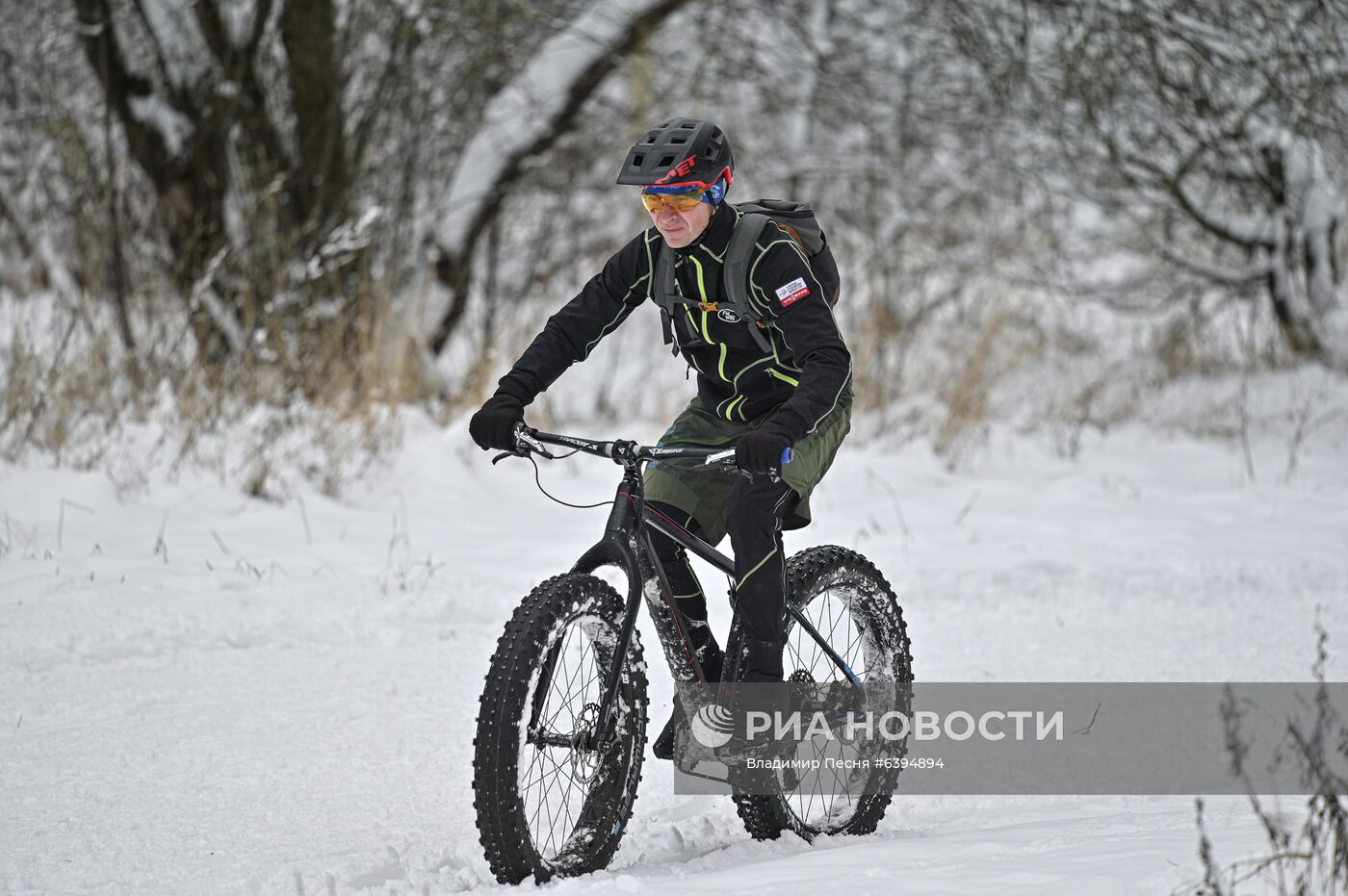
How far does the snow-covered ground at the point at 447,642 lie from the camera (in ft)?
9.59

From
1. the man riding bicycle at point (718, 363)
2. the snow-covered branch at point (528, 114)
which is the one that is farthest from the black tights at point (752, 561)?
the snow-covered branch at point (528, 114)

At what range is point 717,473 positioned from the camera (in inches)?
131

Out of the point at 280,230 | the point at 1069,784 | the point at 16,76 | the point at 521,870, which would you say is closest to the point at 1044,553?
the point at 1069,784

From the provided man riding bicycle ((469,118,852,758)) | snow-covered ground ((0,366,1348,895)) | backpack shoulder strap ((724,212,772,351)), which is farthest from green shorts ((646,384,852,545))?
snow-covered ground ((0,366,1348,895))

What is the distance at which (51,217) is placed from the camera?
8609mm

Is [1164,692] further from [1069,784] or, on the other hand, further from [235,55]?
[235,55]

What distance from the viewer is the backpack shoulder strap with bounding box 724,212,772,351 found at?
3.05 meters

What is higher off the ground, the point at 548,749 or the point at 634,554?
the point at 634,554

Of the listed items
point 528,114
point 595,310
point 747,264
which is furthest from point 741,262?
point 528,114

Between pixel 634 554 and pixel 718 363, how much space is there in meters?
0.58

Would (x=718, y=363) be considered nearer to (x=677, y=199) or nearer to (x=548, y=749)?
(x=677, y=199)

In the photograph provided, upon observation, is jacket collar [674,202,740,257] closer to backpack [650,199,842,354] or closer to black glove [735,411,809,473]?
backpack [650,199,842,354]

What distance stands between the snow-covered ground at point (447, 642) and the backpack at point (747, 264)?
1.29m

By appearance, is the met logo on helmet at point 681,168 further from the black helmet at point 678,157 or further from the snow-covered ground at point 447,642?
the snow-covered ground at point 447,642
